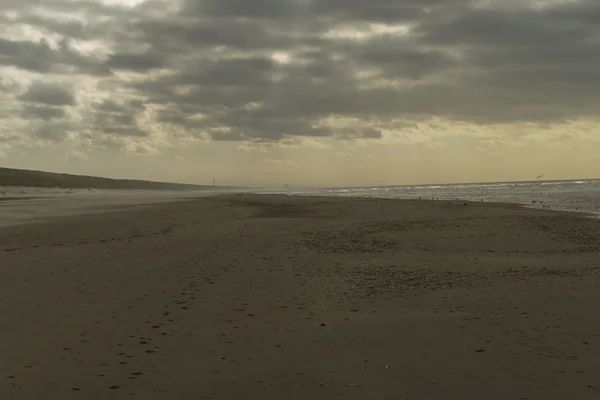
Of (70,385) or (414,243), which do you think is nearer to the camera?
(70,385)

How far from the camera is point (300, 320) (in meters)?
9.47

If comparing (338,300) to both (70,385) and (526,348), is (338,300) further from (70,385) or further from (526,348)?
(70,385)

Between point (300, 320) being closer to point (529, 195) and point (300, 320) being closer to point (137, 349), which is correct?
point (137, 349)

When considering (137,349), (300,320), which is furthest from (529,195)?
(137,349)

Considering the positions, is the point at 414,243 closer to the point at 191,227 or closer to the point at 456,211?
the point at 191,227

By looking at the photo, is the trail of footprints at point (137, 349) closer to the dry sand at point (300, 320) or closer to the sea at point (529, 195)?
the dry sand at point (300, 320)

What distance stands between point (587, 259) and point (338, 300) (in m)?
9.15

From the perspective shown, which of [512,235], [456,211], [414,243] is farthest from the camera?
[456,211]

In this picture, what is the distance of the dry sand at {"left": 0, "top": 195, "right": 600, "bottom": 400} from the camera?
6637 mm

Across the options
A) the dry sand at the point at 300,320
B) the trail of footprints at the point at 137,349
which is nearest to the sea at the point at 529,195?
the dry sand at the point at 300,320

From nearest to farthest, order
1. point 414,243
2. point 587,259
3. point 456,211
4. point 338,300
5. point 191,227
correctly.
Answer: point 338,300, point 587,259, point 414,243, point 191,227, point 456,211

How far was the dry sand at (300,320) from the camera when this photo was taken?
261 inches

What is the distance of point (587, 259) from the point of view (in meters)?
15.5

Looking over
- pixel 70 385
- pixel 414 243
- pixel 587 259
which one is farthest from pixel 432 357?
pixel 414 243
